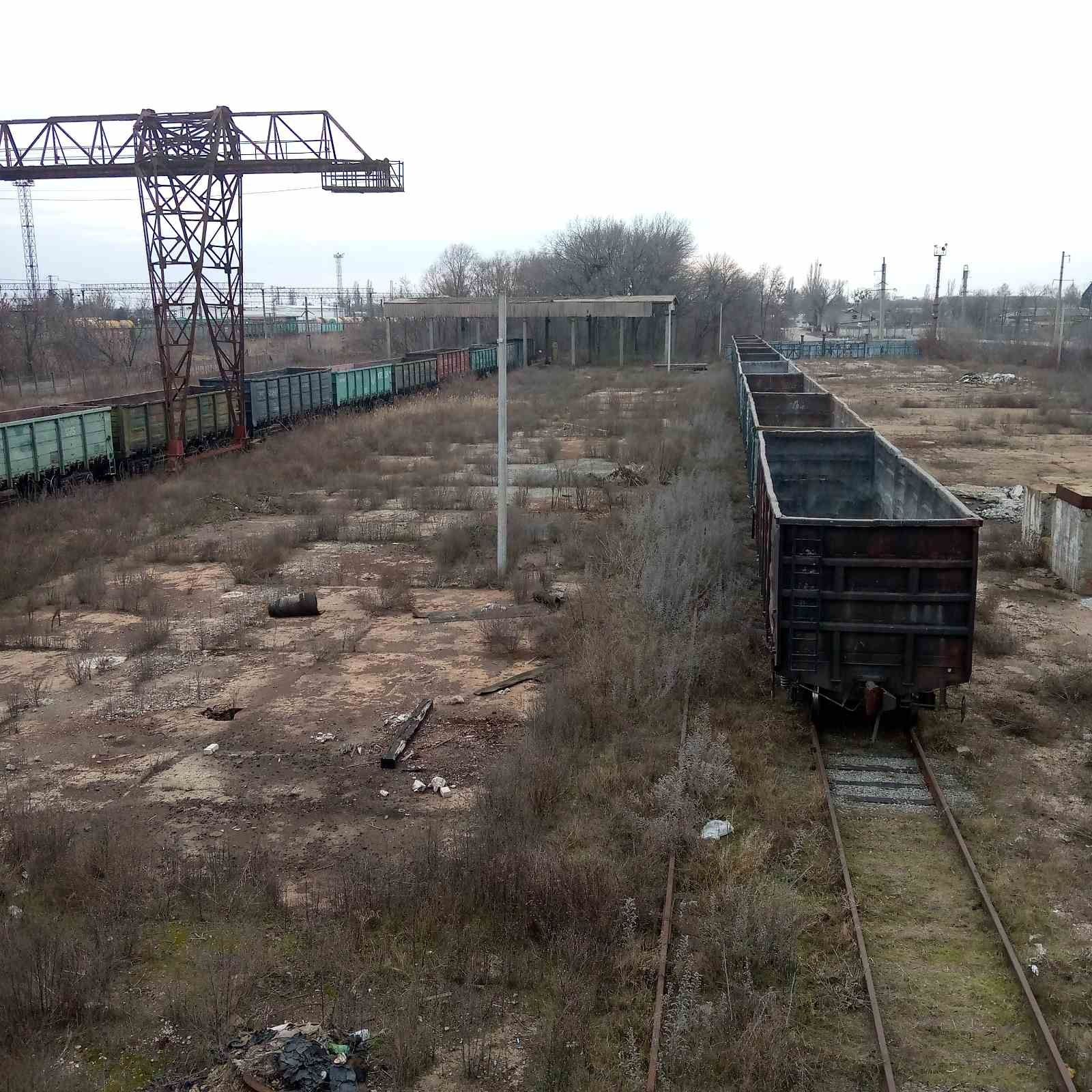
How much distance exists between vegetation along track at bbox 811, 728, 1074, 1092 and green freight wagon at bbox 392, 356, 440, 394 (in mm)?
34480

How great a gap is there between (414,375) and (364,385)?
5.98 meters

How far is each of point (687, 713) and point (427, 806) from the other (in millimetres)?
2601

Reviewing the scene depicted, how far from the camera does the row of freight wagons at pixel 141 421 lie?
19.2 meters

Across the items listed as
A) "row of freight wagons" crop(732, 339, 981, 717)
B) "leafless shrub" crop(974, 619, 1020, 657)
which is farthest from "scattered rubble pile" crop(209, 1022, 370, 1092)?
"leafless shrub" crop(974, 619, 1020, 657)

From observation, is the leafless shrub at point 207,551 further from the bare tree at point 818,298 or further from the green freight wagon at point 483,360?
the bare tree at point 818,298

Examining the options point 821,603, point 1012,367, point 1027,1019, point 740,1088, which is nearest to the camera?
point 740,1088

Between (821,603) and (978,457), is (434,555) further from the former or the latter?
(978,457)

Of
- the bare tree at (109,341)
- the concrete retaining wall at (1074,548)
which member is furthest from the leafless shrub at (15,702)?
the bare tree at (109,341)

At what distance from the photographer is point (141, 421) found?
23.1 metres

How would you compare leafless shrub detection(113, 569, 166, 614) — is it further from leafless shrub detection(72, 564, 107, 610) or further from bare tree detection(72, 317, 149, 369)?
bare tree detection(72, 317, 149, 369)

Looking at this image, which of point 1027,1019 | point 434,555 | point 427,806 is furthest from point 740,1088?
point 434,555

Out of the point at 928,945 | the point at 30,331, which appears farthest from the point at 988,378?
the point at 928,945

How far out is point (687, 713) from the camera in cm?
893

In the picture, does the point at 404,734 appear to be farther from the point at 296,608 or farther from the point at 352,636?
the point at 296,608
